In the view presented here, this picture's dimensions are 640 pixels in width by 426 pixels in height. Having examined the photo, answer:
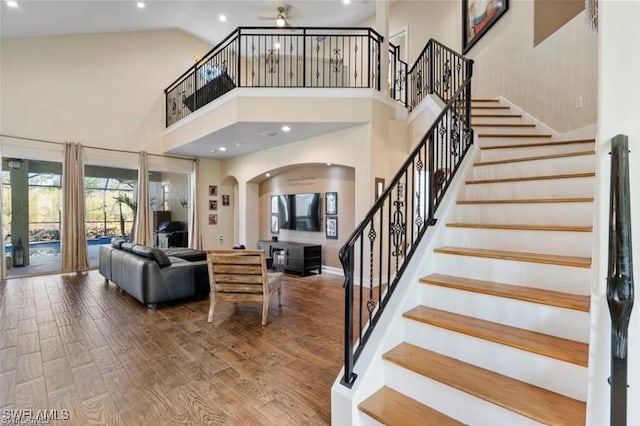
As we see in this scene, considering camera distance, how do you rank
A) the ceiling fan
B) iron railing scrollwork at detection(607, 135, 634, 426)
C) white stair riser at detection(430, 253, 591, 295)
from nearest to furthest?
iron railing scrollwork at detection(607, 135, 634, 426), white stair riser at detection(430, 253, 591, 295), the ceiling fan

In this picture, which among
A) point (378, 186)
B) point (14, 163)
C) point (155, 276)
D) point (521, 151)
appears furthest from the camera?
point (14, 163)

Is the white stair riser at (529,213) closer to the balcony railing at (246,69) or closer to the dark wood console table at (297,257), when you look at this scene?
the balcony railing at (246,69)

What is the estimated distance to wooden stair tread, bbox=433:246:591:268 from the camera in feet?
5.68

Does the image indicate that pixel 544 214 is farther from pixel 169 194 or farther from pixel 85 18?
pixel 169 194

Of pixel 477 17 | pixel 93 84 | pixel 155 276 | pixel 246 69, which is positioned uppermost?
pixel 477 17

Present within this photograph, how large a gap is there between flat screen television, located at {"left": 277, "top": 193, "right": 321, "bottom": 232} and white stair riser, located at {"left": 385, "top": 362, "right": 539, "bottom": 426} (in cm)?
485

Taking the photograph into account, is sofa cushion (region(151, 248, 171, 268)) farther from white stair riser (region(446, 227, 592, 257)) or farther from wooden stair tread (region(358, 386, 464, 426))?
white stair riser (region(446, 227, 592, 257))

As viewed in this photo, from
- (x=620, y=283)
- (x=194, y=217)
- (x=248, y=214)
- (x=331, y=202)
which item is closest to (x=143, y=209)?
(x=194, y=217)

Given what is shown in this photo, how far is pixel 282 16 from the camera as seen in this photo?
7059 mm

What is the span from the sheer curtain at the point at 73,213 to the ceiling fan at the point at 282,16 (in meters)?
5.10

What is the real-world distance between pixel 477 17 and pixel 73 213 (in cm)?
897

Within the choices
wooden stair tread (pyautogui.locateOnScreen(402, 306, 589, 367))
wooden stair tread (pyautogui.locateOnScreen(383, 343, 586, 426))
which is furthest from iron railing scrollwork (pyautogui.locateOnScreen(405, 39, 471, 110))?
wooden stair tread (pyautogui.locateOnScreen(383, 343, 586, 426))

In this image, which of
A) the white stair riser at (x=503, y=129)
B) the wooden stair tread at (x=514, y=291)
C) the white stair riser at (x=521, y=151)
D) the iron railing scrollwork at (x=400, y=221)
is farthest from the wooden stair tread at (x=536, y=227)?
the white stair riser at (x=503, y=129)

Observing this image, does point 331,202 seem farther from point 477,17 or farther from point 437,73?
point 477,17
